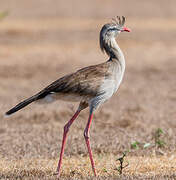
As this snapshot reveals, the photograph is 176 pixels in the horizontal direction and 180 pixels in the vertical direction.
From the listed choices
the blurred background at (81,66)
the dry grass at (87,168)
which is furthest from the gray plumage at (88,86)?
the blurred background at (81,66)

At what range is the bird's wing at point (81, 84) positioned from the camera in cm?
594

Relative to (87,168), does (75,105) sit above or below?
below

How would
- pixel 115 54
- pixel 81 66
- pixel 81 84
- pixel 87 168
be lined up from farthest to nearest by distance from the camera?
pixel 81 66 → pixel 87 168 → pixel 115 54 → pixel 81 84

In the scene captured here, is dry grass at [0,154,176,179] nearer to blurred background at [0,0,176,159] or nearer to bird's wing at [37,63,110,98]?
blurred background at [0,0,176,159]

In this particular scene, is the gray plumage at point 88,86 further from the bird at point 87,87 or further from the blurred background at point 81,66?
the blurred background at point 81,66

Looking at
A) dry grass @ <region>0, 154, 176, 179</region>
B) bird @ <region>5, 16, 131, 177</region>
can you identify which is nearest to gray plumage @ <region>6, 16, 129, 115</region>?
bird @ <region>5, 16, 131, 177</region>

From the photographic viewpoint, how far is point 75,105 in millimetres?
11352

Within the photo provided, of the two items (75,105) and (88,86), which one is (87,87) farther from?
(75,105)

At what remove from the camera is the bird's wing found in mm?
5941

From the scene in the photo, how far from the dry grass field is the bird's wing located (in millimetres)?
874

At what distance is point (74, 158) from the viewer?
23.5ft

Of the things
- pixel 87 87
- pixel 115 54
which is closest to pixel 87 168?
pixel 87 87

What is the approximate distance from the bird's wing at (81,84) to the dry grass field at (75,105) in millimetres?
874

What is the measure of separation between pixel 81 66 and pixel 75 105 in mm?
5056
